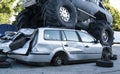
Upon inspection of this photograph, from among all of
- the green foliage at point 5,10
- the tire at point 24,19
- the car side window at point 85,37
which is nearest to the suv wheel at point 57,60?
the car side window at point 85,37

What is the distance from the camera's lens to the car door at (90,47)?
11.3 m

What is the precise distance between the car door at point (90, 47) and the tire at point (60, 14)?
740mm

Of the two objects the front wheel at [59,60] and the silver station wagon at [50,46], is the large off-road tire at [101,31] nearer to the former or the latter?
the silver station wagon at [50,46]

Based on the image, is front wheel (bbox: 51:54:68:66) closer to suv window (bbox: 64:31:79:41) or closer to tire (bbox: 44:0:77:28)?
suv window (bbox: 64:31:79:41)

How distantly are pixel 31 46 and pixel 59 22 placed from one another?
1716mm

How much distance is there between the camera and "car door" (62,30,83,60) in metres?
10.5

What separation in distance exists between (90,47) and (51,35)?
6.83 feet

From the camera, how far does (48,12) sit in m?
10.6

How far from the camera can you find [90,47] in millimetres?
11484

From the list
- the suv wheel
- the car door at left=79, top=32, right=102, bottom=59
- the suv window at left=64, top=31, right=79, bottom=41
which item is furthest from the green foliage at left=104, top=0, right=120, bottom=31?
the suv wheel

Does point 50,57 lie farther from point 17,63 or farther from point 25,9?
point 25,9

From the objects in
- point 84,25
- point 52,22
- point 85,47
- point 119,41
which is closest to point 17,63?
point 52,22

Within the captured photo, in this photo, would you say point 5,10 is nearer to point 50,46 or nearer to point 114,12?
point 114,12

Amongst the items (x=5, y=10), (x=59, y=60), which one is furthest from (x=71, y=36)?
(x=5, y=10)
